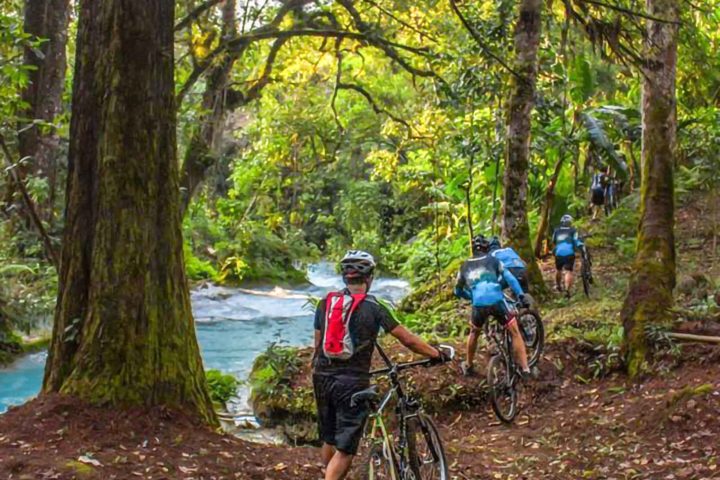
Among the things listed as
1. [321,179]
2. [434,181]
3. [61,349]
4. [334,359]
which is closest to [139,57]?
[61,349]

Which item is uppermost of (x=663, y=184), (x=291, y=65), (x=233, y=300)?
(x=291, y=65)

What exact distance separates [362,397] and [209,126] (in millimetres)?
10159

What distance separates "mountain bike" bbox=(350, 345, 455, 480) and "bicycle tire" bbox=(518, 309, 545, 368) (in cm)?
513

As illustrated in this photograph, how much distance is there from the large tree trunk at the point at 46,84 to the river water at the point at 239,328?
12.1ft

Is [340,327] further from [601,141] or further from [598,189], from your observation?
[598,189]

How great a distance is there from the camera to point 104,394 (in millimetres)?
6641

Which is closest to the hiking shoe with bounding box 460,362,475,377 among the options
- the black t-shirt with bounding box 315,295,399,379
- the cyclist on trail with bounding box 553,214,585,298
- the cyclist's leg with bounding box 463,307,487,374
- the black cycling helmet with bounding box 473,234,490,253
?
the cyclist's leg with bounding box 463,307,487,374

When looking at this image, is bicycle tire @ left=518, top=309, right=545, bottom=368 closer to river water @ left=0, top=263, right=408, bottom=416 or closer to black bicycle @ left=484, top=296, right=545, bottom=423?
black bicycle @ left=484, top=296, right=545, bottom=423

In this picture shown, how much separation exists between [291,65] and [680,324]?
1195cm

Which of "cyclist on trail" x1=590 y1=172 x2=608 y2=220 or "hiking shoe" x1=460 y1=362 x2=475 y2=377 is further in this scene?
"cyclist on trail" x1=590 y1=172 x2=608 y2=220

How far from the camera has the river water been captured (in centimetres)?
1368

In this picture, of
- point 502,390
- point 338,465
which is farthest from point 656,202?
point 338,465

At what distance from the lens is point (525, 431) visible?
9008mm

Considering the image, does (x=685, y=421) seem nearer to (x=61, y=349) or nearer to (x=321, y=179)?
(x=61, y=349)
